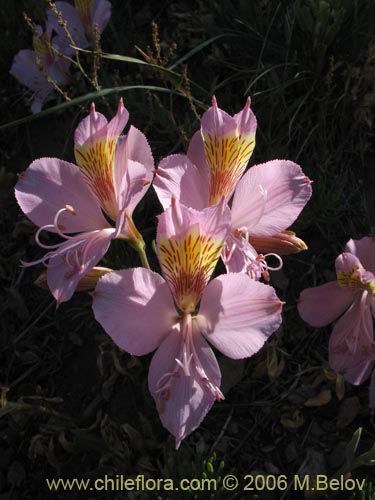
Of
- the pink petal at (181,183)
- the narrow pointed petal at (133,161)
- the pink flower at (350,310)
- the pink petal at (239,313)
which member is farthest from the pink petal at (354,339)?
the narrow pointed petal at (133,161)

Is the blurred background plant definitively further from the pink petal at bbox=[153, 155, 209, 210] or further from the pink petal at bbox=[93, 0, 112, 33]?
the pink petal at bbox=[153, 155, 209, 210]

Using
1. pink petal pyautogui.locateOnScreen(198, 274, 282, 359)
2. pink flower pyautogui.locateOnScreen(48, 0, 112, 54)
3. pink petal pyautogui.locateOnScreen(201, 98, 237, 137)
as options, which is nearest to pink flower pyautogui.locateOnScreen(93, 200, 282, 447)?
pink petal pyautogui.locateOnScreen(198, 274, 282, 359)

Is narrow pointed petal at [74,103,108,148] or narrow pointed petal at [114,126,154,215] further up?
narrow pointed petal at [74,103,108,148]

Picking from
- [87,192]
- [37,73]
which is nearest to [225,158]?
[87,192]

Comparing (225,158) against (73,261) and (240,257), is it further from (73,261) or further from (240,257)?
(73,261)

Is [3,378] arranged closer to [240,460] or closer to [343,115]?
[240,460]
